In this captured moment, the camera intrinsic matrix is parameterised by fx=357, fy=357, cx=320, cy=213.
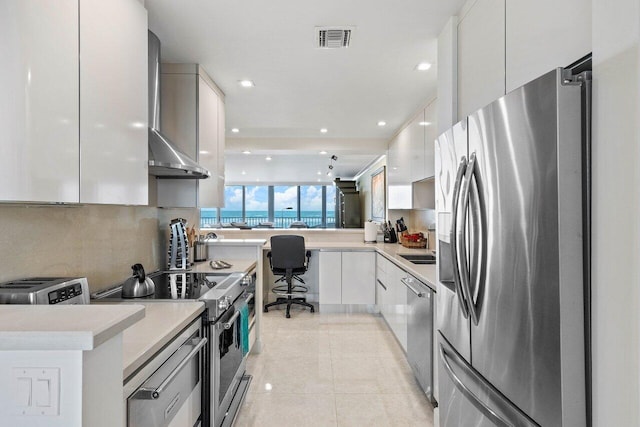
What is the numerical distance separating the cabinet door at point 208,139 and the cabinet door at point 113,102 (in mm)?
1063

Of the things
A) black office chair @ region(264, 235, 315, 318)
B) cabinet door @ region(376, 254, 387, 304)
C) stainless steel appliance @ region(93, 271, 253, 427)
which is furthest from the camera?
black office chair @ region(264, 235, 315, 318)

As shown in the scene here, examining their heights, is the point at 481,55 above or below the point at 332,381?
above

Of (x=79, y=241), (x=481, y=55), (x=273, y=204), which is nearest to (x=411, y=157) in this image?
(x=481, y=55)

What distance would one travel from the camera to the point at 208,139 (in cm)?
299

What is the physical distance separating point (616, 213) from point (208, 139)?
275cm

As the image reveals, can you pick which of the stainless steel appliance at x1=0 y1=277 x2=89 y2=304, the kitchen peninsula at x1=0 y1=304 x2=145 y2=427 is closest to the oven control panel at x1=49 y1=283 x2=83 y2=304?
the stainless steel appliance at x1=0 y1=277 x2=89 y2=304

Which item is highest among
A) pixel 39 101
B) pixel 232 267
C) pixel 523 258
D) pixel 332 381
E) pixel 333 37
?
pixel 333 37

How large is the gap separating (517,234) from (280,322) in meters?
3.50

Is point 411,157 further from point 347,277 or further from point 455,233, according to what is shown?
point 455,233

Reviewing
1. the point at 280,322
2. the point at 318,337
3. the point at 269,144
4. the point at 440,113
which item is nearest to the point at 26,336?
the point at 440,113

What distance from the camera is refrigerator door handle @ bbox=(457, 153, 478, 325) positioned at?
1407 mm

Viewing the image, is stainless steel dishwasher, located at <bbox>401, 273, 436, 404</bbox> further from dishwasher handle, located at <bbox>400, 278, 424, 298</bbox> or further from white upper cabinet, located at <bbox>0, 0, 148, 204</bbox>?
white upper cabinet, located at <bbox>0, 0, 148, 204</bbox>

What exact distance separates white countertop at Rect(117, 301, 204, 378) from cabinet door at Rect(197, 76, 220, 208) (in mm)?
1377

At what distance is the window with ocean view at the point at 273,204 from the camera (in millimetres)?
12156
